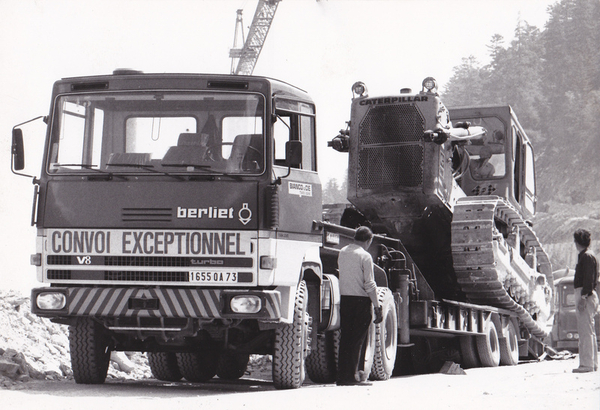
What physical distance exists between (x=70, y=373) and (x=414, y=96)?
21.5ft

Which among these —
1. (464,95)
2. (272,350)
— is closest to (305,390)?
(272,350)

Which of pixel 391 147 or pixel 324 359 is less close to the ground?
pixel 391 147

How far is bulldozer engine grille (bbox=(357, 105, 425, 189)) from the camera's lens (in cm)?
1522

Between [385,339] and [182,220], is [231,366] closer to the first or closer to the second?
[385,339]

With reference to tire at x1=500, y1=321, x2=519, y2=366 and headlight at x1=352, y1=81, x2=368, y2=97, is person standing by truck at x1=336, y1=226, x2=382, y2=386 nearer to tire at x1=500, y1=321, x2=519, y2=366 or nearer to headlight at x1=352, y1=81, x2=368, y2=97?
headlight at x1=352, y1=81, x2=368, y2=97

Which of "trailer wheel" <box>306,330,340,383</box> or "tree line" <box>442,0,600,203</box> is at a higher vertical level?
"tree line" <box>442,0,600,203</box>

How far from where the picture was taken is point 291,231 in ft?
34.5

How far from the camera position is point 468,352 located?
54.6 ft

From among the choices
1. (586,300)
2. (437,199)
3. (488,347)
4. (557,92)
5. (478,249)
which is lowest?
(488,347)

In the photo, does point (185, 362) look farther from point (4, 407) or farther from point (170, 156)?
point (4, 407)

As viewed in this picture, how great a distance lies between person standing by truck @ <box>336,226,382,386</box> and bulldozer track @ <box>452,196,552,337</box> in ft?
15.0

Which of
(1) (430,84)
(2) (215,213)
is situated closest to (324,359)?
(2) (215,213)

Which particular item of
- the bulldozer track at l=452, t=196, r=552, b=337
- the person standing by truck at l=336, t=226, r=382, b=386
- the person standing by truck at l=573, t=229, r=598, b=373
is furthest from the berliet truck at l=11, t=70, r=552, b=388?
the bulldozer track at l=452, t=196, r=552, b=337

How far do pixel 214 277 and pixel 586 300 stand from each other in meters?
5.01
